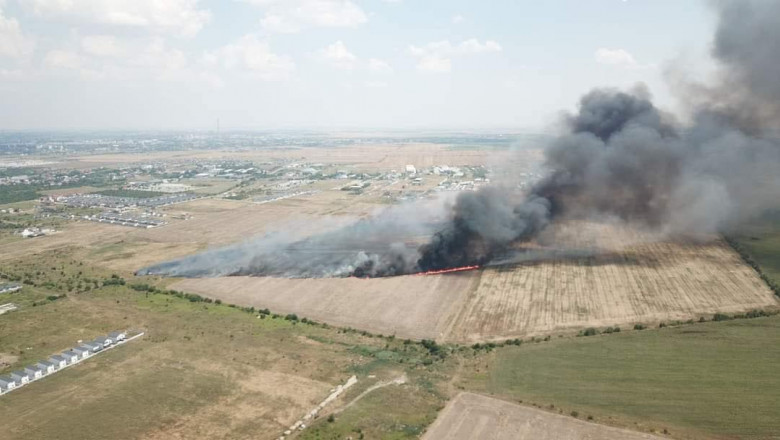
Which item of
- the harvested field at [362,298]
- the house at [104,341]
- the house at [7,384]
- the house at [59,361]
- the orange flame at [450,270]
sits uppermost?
the orange flame at [450,270]

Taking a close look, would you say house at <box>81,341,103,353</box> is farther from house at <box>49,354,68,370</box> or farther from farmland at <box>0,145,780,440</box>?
house at <box>49,354,68,370</box>

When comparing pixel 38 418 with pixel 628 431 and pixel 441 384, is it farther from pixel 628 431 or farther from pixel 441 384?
pixel 628 431

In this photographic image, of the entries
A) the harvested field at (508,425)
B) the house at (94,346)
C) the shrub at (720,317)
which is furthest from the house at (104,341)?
the shrub at (720,317)

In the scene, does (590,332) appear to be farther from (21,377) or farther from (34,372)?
(21,377)

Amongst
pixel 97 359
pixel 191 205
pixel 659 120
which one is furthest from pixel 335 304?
pixel 191 205

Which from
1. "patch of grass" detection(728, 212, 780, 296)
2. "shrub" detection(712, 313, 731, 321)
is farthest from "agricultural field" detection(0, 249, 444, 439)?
"patch of grass" detection(728, 212, 780, 296)

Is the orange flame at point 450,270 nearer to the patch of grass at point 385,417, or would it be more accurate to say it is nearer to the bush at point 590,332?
the bush at point 590,332

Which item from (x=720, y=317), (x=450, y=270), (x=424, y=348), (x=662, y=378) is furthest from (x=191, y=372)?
(x=720, y=317)
